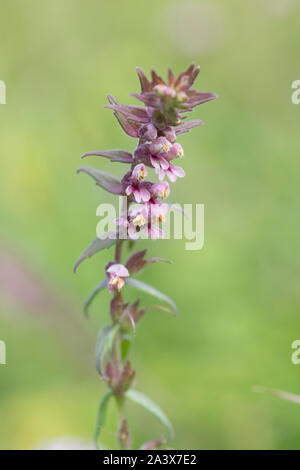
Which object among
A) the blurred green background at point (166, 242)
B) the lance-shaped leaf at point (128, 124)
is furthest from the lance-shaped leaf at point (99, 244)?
the blurred green background at point (166, 242)

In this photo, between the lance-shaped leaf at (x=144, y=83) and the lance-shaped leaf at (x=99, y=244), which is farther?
the lance-shaped leaf at (x=99, y=244)

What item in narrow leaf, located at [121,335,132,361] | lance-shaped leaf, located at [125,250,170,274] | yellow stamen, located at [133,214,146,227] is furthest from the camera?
narrow leaf, located at [121,335,132,361]

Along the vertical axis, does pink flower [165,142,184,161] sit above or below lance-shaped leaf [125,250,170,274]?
above

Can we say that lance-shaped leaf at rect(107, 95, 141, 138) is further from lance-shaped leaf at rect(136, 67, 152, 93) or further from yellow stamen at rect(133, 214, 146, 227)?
yellow stamen at rect(133, 214, 146, 227)

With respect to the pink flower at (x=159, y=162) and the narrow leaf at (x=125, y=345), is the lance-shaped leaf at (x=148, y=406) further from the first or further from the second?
the pink flower at (x=159, y=162)

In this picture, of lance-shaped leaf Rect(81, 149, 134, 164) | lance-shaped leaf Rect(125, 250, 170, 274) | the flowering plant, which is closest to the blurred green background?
the flowering plant

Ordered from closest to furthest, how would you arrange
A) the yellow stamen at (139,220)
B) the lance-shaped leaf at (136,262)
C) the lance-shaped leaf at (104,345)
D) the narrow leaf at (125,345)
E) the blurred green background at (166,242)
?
the yellow stamen at (139,220) < the lance-shaped leaf at (104,345) < the lance-shaped leaf at (136,262) < the narrow leaf at (125,345) < the blurred green background at (166,242)
